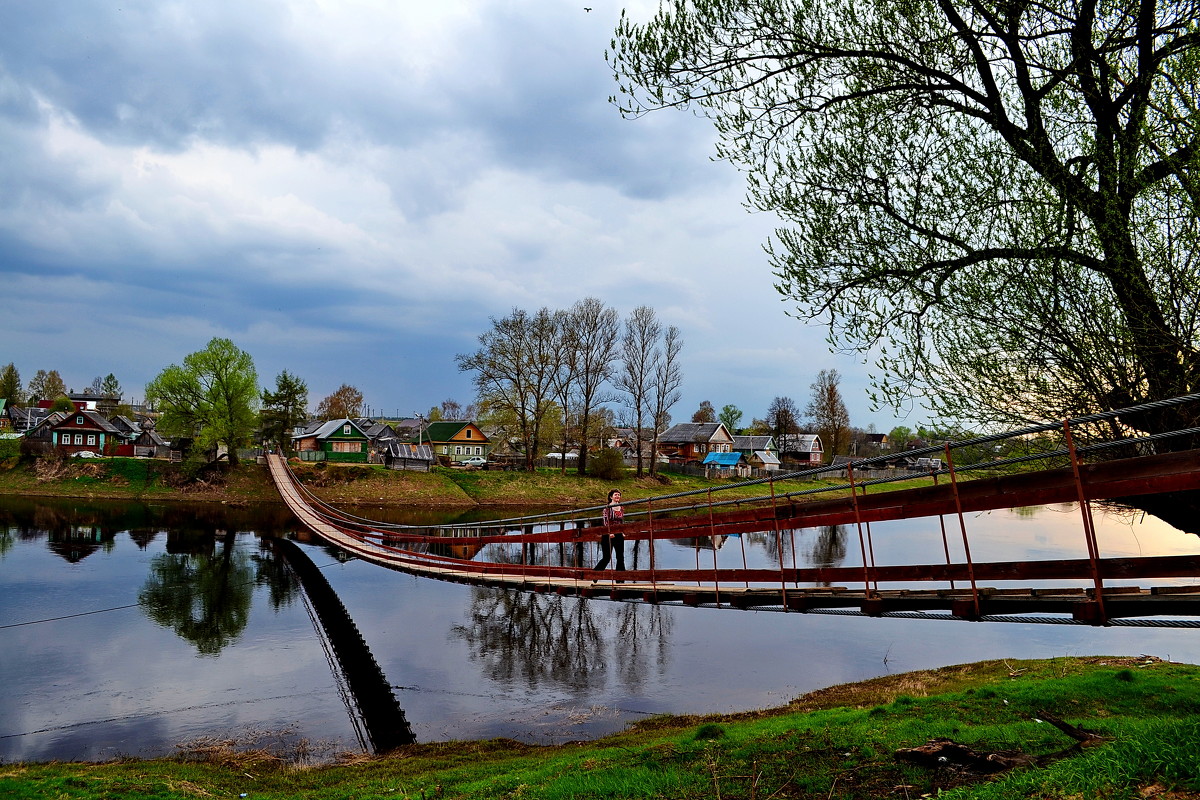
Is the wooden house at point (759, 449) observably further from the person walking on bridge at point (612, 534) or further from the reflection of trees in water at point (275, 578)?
the person walking on bridge at point (612, 534)

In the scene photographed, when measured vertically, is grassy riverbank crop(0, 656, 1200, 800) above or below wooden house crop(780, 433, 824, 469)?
below

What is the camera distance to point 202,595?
78.0 ft

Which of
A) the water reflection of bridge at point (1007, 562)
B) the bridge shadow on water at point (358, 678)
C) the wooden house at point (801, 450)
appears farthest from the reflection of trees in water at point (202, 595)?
the wooden house at point (801, 450)

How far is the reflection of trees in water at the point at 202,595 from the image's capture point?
789 inches

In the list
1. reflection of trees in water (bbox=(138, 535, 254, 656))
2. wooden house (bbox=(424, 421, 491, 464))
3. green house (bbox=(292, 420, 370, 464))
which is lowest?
reflection of trees in water (bbox=(138, 535, 254, 656))

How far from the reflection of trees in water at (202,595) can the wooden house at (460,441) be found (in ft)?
173

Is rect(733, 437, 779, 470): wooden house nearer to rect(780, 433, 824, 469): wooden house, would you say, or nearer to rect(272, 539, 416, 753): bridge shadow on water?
rect(780, 433, 824, 469): wooden house

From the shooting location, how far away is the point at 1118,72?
730cm

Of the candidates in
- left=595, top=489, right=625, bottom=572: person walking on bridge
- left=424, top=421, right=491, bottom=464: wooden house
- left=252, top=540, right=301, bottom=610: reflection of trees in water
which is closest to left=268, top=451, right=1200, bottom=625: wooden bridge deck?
left=595, top=489, right=625, bottom=572: person walking on bridge

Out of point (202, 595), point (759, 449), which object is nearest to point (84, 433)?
point (202, 595)

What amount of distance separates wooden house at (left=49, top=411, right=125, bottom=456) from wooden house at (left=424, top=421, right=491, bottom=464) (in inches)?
1269

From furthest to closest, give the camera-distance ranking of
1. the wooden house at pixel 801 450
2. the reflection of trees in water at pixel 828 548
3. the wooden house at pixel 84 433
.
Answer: the wooden house at pixel 801 450, the wooden house at pixel 84 433, the reflection of trees in water at pixel 828 548

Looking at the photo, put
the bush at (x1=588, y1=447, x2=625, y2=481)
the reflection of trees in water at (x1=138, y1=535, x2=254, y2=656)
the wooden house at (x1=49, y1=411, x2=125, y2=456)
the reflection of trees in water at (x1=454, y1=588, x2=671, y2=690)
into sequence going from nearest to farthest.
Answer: the reflection of trees in water at (x1=454, y1=588, x2=671, y2=690)
the reflection of trees in water at (x1=138, y1=535, x2=254, y2=656)
the wooden house at (x1=49, y1=411, x2=125, y2=456)
the bush at (x1=588, y1=447, x2=625, y2=481)

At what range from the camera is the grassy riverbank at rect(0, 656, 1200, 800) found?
5539mm
